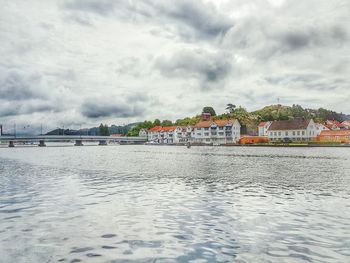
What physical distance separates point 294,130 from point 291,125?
3340mm

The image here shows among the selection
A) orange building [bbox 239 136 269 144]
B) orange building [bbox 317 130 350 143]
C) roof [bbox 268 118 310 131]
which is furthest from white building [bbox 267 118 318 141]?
orange building [bbox 239 136 269 144]

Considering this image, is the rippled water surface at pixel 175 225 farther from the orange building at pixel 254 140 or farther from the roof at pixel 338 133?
the orange building at pixel 254 140

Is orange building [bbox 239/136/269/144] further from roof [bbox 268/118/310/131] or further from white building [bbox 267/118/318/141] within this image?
roof [bbox 268/118/310/131]

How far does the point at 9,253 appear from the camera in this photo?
1152 cm

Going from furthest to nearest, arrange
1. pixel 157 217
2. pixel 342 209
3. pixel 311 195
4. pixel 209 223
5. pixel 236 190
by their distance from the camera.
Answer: pixel 236 190 → pixel 311 195 → pixel 342 209 → pixel 157 217 → pixel 209 223

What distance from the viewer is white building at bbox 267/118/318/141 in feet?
567

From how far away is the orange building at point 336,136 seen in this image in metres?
155

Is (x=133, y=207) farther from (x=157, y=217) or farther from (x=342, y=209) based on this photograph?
(x=342, y=209)

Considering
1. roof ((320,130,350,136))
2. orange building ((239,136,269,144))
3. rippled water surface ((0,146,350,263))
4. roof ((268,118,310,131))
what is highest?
roof ((268,118,310,131))

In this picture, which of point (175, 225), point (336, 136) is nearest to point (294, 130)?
Answer: point (336, 136)

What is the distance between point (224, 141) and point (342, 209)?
18145 cm

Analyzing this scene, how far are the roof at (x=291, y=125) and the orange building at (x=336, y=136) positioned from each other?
9586mm

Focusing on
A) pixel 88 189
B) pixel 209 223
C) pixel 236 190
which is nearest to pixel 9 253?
pixel 209 223

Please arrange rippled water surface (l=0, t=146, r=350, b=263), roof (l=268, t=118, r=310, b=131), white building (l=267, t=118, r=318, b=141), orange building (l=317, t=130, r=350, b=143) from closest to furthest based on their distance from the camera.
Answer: rippled water surface (l=0, t=146, r=350, b=263)
orange building (l=317, t=130, r=350, b=143)
roof (l=268, t=118, r=310, b=131)
white building (l=267, t=118, r=318, b=141)
